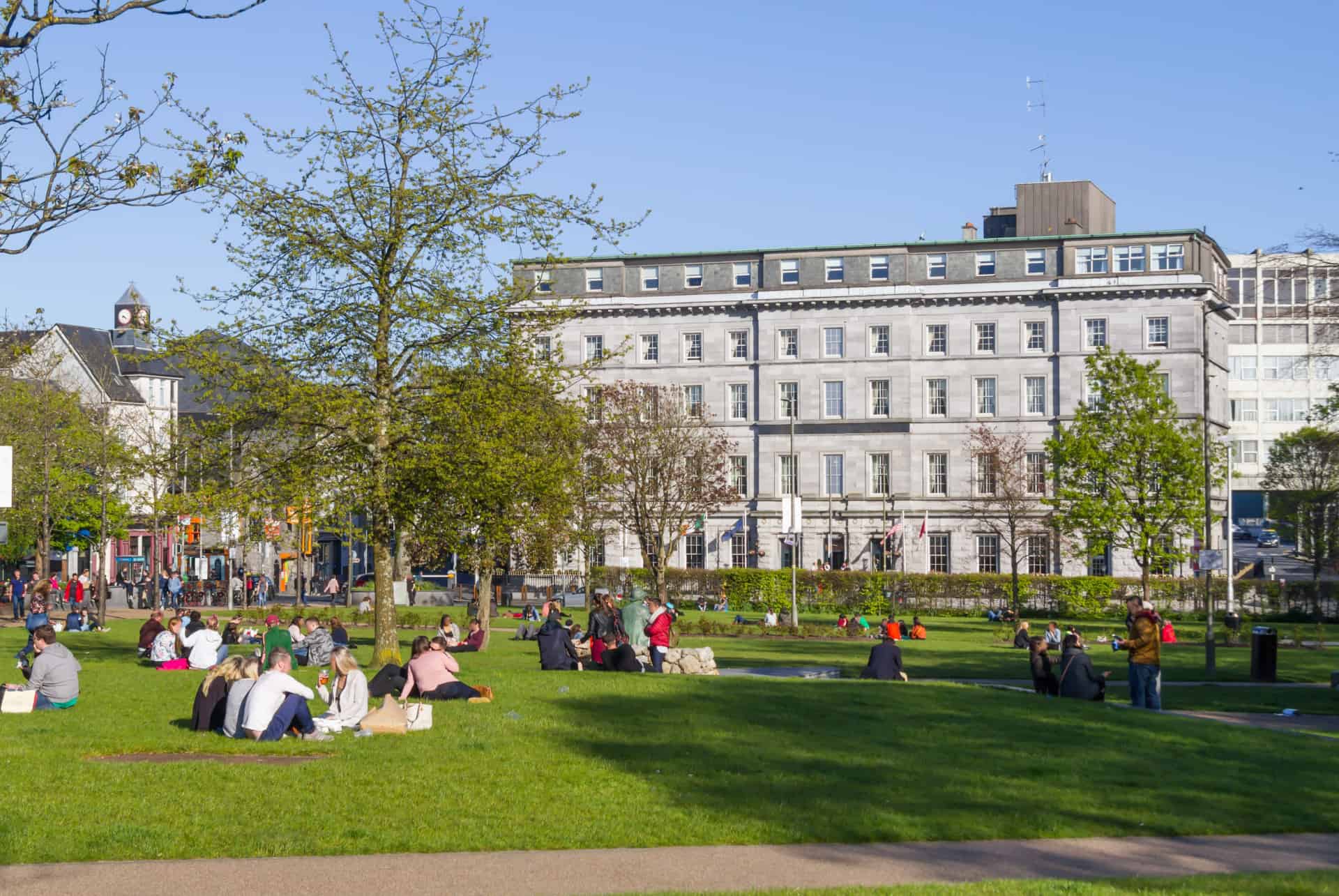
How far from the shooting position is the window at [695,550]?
93.2 m

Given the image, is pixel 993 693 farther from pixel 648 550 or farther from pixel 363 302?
pixel 648 550

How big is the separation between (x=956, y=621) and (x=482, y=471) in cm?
4116

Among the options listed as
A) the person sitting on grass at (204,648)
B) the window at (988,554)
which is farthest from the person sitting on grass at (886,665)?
the window at (988,554)

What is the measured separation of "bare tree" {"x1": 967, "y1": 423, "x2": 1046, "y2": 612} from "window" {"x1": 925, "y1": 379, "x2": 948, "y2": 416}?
2.71m

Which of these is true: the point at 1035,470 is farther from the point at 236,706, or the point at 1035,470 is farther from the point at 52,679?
the point at 236,706

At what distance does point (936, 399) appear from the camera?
300ft

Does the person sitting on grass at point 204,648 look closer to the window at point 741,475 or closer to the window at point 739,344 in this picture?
the window at point 741,475

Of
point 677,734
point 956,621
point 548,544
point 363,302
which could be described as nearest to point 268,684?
point 677,734

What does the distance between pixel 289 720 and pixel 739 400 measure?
77.7 meters

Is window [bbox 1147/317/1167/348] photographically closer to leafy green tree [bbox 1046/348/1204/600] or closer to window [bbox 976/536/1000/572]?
window [bbox 976/536/1000/572]

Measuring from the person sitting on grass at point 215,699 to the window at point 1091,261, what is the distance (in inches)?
3052

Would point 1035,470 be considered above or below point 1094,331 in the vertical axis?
below

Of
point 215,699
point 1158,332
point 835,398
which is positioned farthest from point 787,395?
point 215,699

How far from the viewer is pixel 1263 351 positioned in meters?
138
